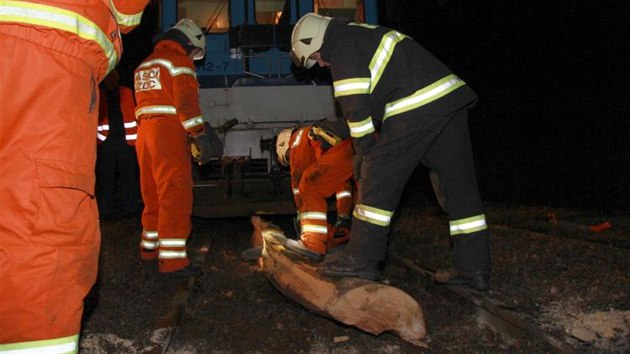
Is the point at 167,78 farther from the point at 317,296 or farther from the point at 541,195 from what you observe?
the point at 541,195

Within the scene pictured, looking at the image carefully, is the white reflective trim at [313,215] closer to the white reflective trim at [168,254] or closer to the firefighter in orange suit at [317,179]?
the firefighter in orange suit at [317,179]

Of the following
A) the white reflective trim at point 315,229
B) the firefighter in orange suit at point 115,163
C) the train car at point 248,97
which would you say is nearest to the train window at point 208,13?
the train car at point 248,97

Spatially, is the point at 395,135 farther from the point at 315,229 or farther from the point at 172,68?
the point at 172,68

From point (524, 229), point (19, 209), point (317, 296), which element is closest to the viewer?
point (19, 209)

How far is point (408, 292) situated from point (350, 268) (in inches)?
31.3

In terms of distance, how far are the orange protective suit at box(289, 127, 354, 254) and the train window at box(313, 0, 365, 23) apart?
3.25m

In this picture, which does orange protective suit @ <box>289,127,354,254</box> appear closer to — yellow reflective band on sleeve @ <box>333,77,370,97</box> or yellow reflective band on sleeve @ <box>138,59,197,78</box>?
yellow reflective band on sleeve @ <box>138,59,197,78</box>

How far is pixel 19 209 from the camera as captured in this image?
1.55 m

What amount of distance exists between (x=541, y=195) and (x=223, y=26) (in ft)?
19.9

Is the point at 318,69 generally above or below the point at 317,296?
above

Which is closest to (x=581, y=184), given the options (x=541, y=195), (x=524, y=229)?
(x=541, y=195)

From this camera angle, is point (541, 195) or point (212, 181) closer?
point (212, 181)

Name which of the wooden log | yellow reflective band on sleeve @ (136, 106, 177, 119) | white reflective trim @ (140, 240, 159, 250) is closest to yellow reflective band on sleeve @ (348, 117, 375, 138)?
the wooden log

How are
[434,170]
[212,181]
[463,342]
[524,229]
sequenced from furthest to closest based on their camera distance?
1. [212,181]
2. [524,229]
3. [434,170]
4. [463,342]
